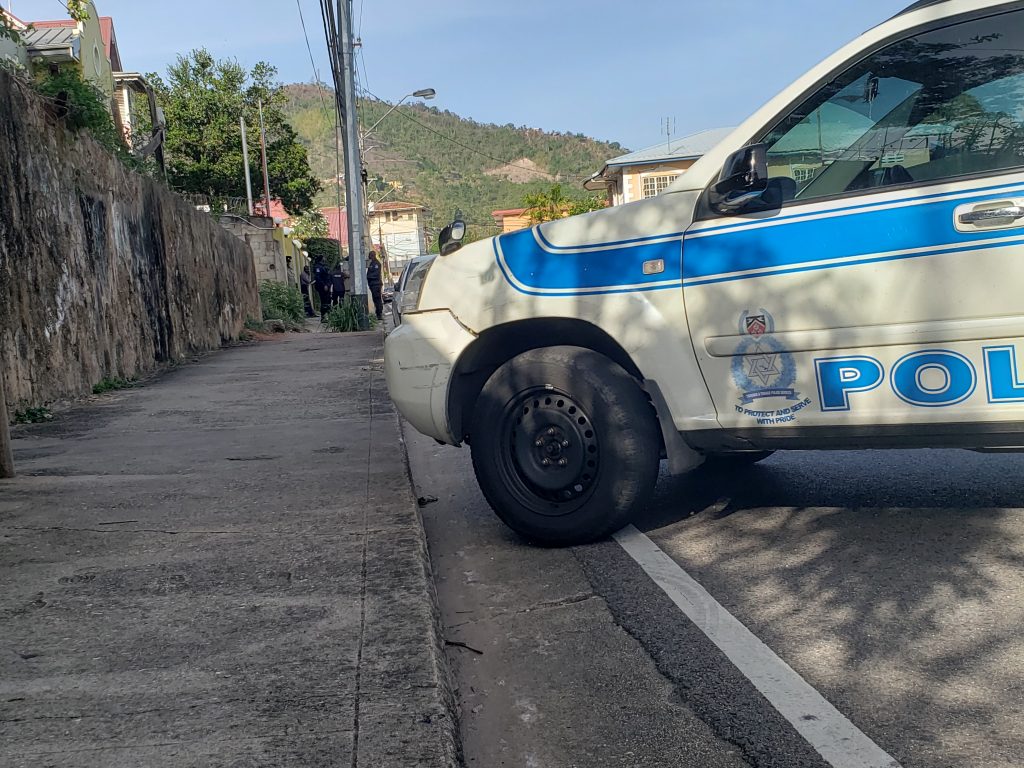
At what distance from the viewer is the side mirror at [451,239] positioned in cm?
477

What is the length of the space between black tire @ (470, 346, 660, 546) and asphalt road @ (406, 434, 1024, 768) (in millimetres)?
189

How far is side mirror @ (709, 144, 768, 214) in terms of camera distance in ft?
12.7

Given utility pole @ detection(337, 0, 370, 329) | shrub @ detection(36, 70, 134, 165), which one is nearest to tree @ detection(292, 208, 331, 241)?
utility pole @ detection(337, 0, 370, 329)

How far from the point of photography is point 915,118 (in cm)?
391

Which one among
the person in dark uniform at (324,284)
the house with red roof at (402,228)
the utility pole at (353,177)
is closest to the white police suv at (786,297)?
the utility pole at (353,177)

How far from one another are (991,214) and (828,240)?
1.82ft

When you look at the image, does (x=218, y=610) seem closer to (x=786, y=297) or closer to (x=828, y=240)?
(x=786, y=297)

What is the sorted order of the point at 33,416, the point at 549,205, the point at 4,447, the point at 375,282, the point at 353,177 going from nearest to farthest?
the point at 4,447 → the point at 33,416 → the point at 353,177 → the point at 375,282 → the point at 549,205

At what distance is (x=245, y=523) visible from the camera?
469 centimetres

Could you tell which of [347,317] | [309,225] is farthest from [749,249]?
[309,225]

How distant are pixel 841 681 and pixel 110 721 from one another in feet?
6.61

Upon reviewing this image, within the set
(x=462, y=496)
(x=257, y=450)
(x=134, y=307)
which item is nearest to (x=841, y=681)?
(x=462, y=496)

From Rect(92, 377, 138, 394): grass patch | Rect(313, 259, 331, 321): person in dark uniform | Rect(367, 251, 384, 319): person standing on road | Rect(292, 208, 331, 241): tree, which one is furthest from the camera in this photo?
Rect(292, 208, 331, 241): tree

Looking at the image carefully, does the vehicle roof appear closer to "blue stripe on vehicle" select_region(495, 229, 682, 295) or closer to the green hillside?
"blue stripe on vehicle" select_region(495, 229, 682, 295)
